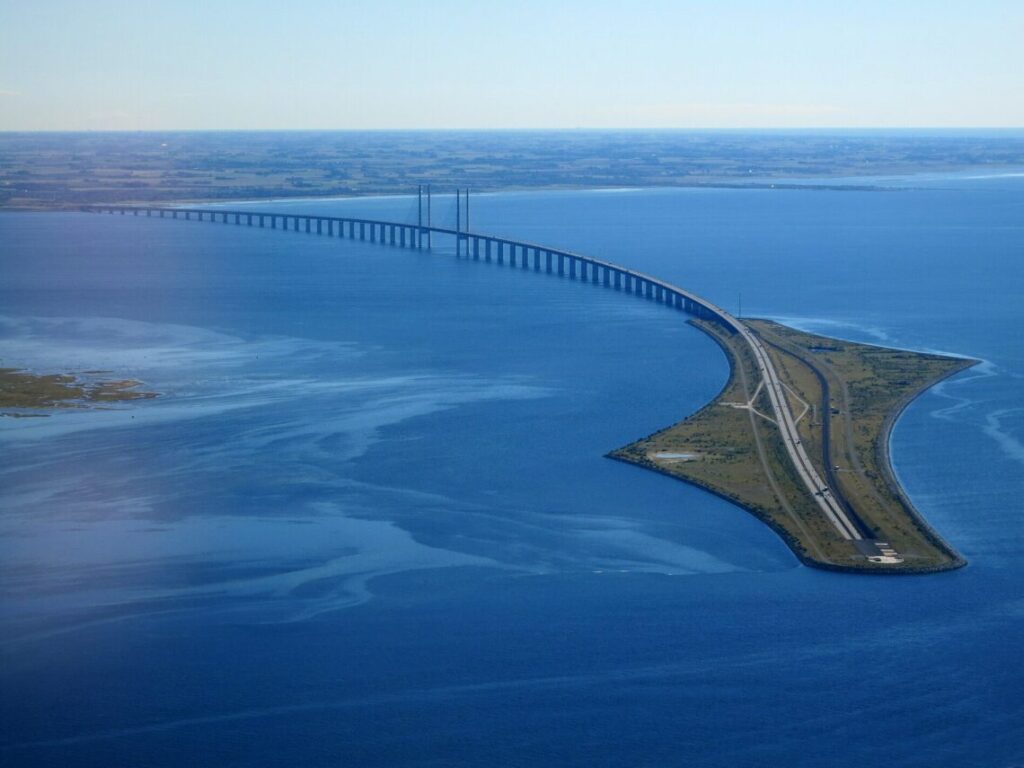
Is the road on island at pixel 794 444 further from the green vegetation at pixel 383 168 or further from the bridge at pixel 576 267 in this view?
the green vegetation at pixel 383 168

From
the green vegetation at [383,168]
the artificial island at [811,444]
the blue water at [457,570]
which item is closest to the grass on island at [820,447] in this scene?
the artificial island at [811,444]

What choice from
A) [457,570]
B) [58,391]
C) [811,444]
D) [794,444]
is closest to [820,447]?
[811,444]

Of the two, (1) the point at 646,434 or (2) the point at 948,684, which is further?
(1) the point at 646,434

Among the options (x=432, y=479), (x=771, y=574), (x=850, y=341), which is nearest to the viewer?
(x=771, y=574)

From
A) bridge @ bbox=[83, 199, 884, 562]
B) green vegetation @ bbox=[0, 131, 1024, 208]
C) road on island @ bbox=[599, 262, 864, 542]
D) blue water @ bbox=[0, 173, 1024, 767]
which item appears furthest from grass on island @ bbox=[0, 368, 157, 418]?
green vegetation @ bbox=[0, 131, 1024, 208]

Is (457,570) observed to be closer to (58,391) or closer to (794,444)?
(794,444)

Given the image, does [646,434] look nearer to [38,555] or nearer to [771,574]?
[771,574]

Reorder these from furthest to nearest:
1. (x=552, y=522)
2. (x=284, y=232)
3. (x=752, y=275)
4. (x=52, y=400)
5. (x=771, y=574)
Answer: (x=284, y=232)
(x=752, y=275)
(x=52, y=400)
(x=552, y=522)
(x=771, y=574)

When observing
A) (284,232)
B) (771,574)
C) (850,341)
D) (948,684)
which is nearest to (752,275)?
(850,341)
